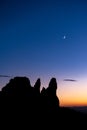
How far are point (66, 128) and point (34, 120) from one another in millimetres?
17533

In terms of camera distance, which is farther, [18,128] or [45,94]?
[45,94]

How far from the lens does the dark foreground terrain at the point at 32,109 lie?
92438 millimetres

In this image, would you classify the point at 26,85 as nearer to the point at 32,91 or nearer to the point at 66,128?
the point at 32,91

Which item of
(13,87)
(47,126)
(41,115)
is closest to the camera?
(47,126)

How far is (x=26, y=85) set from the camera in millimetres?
130250

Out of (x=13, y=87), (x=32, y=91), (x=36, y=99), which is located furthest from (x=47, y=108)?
(x=13, y=87)

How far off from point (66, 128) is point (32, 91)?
150 feet

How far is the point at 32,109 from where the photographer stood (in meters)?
112

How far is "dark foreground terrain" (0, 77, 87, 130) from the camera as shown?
92438 millimetres

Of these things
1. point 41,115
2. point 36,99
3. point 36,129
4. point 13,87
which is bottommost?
point 36,129

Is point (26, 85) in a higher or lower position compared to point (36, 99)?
higher

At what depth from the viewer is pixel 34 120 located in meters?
99.0

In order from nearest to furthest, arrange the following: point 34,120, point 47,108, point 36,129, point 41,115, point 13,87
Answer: point 36,129 → point 34,120 → point 41,115 → point 47,108 → point 13,87

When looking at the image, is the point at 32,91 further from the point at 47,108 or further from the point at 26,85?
the point at 47,108
